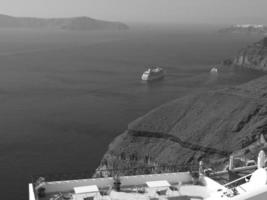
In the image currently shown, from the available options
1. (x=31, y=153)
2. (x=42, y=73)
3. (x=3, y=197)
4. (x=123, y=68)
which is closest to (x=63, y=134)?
(x=31, y=153)

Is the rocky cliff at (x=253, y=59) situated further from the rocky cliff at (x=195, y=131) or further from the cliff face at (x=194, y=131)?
the cliff face at (x=194, y=131)

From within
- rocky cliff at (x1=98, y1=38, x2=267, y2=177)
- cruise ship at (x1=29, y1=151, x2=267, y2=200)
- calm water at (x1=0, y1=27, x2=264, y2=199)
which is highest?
cruise ship at (x1=29, y1=151, x2=267, y2=200)

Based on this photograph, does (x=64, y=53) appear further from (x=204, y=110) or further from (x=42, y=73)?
(x=204, y=110)

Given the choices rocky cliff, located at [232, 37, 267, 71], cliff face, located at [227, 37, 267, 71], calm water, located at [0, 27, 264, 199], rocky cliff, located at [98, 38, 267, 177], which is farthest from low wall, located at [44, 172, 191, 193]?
rocky cliff, located at [232, 37, 267, 71]

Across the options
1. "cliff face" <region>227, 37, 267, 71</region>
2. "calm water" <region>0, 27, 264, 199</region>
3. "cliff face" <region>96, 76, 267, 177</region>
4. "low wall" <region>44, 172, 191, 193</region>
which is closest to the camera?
"low wall" <region>44, 172, 191, 193</region>

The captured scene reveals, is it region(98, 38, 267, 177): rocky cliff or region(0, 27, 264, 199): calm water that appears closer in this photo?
region(98, 38, 267, 177): rocky cliff

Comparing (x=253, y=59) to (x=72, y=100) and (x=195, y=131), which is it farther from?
(x=195, y=131)

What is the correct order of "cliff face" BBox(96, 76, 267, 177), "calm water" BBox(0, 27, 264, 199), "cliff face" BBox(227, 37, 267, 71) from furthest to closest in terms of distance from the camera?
"cliff face" BBox(227, 37, 267, 71), "calm water" BBox(0, 27, 264, 199), "cliff face" BBox(96, 76, 267, 177)

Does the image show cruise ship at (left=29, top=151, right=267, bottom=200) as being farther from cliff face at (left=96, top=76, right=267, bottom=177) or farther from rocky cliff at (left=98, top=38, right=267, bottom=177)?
cliff face at (left=96, top=76, right=267, bottom=177)

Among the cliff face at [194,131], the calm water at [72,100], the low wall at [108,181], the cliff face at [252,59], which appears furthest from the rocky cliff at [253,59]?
the low wall at [108,181]
